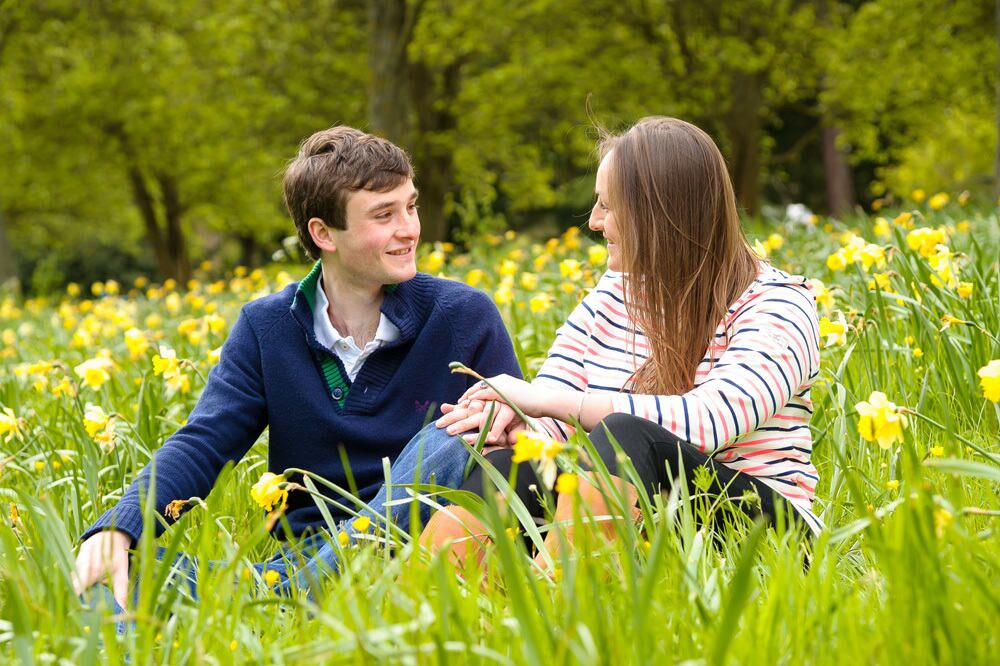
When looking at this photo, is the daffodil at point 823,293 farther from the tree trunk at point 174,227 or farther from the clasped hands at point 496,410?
the tree trunk at point 174,227

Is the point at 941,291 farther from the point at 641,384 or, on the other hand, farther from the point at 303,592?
the point at 303,592

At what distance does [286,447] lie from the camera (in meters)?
2.56

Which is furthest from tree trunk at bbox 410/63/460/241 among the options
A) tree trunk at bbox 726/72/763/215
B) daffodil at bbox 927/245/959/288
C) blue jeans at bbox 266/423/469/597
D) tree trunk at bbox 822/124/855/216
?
blue jeans at bbox 266/423/469/597

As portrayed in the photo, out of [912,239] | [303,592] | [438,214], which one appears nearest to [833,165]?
[438,214]

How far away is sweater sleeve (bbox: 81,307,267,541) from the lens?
89.0 inches

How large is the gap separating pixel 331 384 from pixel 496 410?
51 centimetres

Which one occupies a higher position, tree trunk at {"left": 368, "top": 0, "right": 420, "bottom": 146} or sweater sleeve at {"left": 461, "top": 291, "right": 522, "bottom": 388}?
tree trunk at {"left": 368, "top": 0, "right": 420, "bottom": 146}

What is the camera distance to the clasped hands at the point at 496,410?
2152 millimetres

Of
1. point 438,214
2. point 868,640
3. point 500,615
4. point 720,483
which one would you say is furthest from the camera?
point 438,214

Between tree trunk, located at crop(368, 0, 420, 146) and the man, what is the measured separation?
24.7ft

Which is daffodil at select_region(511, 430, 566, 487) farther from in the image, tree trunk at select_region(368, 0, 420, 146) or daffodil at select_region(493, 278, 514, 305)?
tree trunk at select_region(368, 0, 420, 146)

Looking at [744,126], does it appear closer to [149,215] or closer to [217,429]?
[217,429]

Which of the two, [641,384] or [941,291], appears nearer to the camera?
[641,384]

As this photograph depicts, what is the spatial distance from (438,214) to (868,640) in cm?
1259
